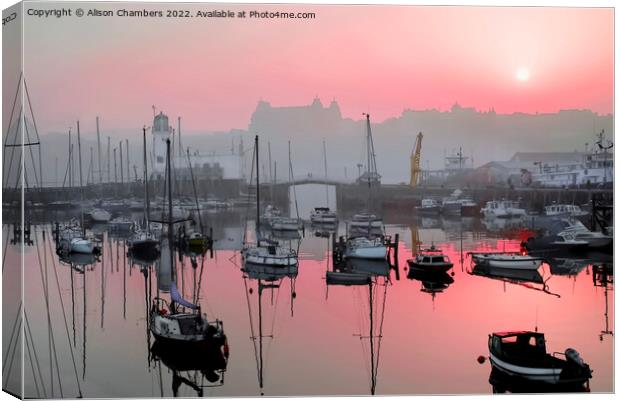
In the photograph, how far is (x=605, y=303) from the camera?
15.6m

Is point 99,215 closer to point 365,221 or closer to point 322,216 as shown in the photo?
point 365,221

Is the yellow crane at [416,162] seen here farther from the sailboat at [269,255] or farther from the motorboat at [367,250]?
the sailboat at [269,255]

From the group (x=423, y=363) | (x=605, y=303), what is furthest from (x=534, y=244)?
(x=423, y=363)

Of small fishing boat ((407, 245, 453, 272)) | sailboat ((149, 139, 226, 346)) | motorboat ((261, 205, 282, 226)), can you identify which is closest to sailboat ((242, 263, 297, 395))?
sailboat ((149, 139, 226, 346))

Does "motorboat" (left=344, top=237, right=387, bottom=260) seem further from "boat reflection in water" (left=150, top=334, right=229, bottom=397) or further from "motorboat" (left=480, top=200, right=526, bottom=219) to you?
"boat reflection in water" (left=150, top=334, right=229, bottom=397)

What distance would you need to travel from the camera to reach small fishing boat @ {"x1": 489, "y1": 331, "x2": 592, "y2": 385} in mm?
10656

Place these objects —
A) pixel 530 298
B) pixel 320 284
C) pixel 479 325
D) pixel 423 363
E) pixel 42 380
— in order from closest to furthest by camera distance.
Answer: pixel 42 380, pixel 423 363, pixel 479 325, pixel 530 298, pixel 320 284

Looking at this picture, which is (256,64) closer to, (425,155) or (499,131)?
(499,131)

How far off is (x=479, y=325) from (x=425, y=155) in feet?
15.5

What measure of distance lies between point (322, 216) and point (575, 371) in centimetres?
2071

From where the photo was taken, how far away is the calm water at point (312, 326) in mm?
11023

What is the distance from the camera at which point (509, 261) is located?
2167 cm

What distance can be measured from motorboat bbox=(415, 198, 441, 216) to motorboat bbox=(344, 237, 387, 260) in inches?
106

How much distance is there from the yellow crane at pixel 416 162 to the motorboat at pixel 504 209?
10.6 feet
